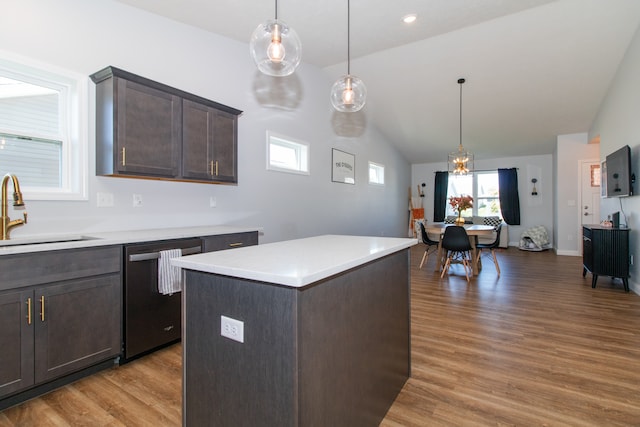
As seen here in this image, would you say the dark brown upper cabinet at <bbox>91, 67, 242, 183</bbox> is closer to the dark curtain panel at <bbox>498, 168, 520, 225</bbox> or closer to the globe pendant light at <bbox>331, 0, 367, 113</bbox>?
the globe pendant light at <bbox>331, 0, 367, 113</bbox>

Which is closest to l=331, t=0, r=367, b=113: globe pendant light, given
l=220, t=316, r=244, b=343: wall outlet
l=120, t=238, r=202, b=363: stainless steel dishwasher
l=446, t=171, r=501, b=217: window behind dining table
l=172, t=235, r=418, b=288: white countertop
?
l=172, t=235, r=418, b=288: white countertop

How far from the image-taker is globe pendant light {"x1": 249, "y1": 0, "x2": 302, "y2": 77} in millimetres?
1808

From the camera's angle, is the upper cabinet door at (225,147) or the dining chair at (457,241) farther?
the dining chair at (457,241)

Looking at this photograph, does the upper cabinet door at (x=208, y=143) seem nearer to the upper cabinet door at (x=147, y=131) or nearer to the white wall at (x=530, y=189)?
the upper cabinet door at (x=147, y=131)

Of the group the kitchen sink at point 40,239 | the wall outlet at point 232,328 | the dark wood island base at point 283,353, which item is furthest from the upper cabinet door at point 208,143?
the wall outlet at point 232,328

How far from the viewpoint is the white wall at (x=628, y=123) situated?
12.5 ft

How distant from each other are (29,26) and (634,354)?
4956mm

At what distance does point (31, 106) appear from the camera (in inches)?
90.8

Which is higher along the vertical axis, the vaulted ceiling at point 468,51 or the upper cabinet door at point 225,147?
the vaulted ceiling at point 468,51

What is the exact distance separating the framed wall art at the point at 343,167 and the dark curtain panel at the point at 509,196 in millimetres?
4746

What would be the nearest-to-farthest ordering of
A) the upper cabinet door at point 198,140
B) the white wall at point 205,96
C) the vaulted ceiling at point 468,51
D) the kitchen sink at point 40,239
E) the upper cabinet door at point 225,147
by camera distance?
the kitchen sink at point 40,239 < the white wall at point 205,96 < the upper cabinet door at point 198,140 < the upper cabinet door at point 225,147 < the vaulted ceiling at point 468,51

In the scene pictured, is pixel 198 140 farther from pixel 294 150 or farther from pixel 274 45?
pixel 294 150

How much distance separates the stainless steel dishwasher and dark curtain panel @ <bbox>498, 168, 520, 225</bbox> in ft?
28.1

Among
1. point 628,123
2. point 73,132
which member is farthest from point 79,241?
point 628,123
